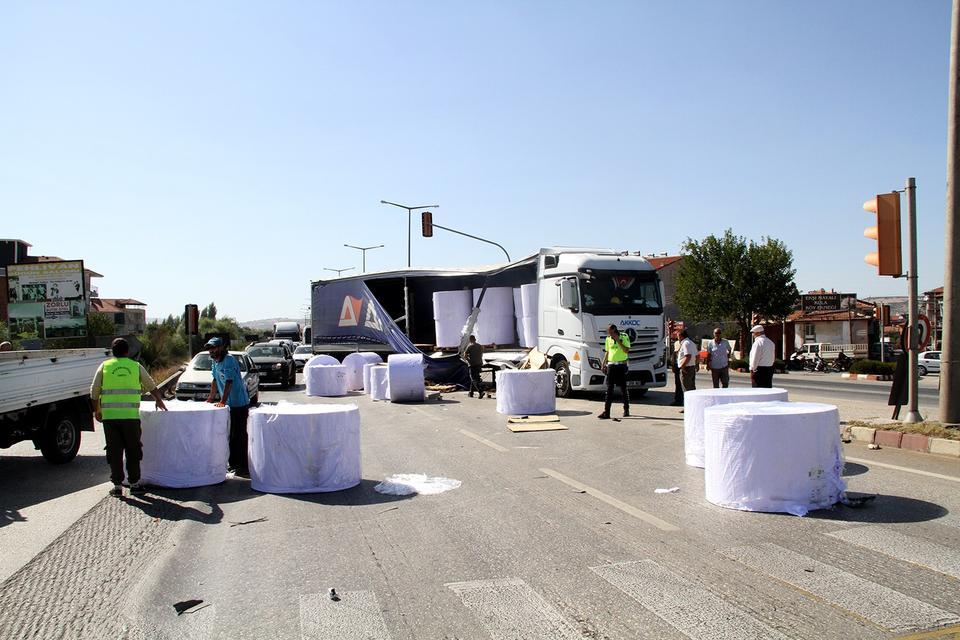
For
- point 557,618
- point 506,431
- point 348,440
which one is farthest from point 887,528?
point 506,431

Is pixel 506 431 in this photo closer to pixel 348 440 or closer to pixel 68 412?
pixel 348 440

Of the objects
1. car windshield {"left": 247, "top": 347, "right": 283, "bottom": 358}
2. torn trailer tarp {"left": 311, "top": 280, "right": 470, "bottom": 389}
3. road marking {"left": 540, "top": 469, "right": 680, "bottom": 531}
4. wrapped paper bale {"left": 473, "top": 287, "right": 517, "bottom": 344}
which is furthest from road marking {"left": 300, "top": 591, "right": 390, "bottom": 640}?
car windshield {"left": 247, "top": 347, "right": 283, "bottom": 358}

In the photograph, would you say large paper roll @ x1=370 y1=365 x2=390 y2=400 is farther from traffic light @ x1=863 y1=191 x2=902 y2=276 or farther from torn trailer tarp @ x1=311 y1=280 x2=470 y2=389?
traffic light @ x1=863 y1=191 x2=902 y2=276

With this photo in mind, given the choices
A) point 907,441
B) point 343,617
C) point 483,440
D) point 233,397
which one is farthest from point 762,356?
point 343,617

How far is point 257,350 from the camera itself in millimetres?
26969

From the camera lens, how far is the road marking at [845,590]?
4.09 metres

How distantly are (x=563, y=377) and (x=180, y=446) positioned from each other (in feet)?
36.8

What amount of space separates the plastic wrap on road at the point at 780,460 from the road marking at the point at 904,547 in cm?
62

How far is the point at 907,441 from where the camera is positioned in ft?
33.4

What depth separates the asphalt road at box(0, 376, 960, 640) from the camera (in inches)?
166

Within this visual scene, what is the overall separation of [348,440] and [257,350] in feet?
65.7

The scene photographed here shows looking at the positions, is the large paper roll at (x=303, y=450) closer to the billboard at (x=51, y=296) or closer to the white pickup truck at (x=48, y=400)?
the white pickup truck at (x=48, y=400)

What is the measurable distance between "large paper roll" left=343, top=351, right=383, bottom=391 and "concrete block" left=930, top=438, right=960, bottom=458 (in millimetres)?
15906

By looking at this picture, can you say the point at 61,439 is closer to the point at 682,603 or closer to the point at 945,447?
the point at 682,603
